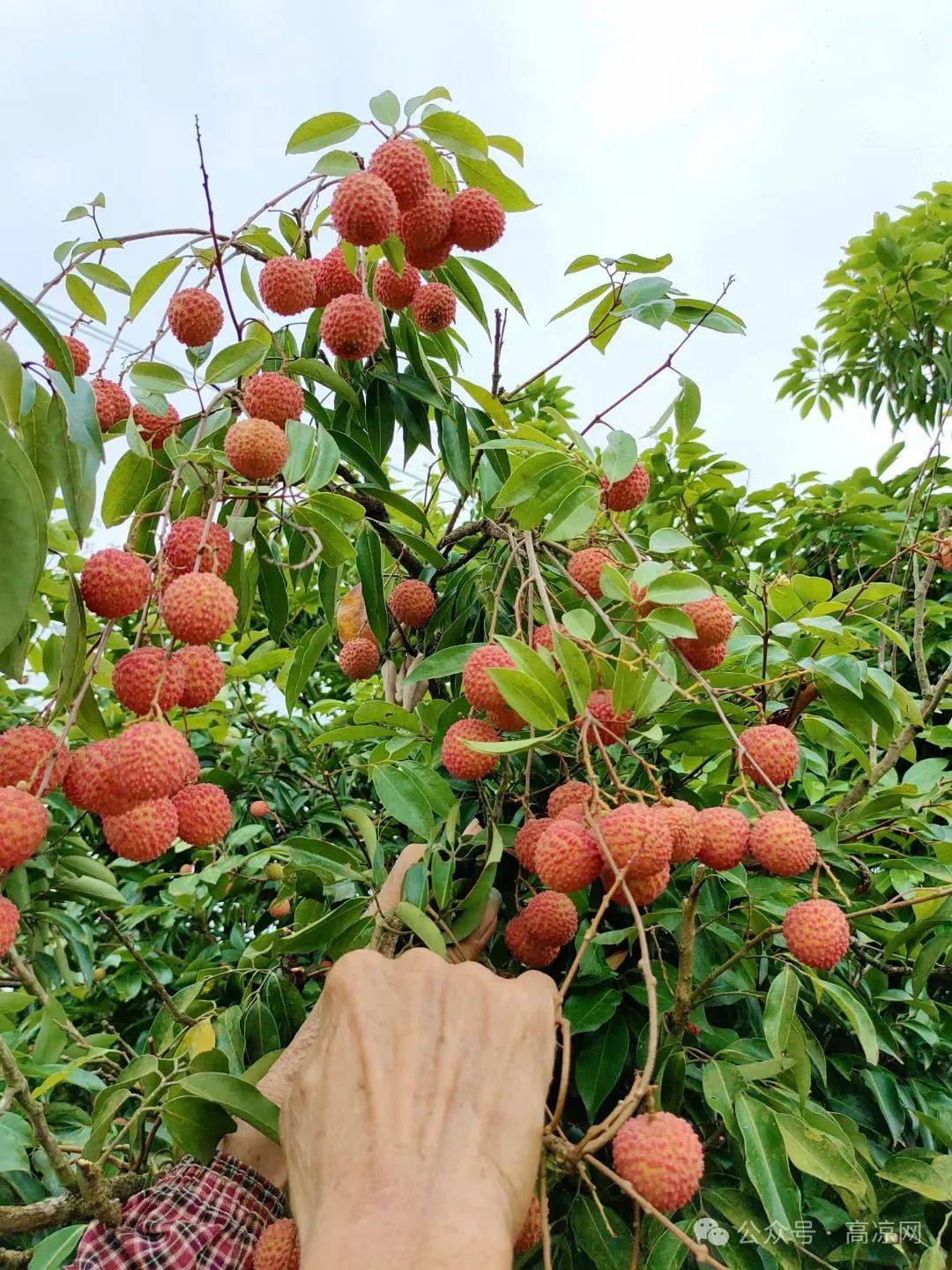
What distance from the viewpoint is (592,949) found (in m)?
1.09

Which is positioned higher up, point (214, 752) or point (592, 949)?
point (214, 752)

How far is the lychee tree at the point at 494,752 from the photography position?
79 centimetres

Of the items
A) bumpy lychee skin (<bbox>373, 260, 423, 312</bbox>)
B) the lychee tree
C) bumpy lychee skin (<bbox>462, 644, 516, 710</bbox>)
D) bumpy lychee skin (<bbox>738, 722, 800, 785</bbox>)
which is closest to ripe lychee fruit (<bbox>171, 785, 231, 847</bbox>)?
the lychee tree

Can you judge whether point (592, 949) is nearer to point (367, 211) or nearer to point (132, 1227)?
point (132, 1227)

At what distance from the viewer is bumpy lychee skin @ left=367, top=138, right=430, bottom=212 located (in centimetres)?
101

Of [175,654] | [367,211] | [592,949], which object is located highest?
[367,211]

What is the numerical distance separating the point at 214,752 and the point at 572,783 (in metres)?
1.78

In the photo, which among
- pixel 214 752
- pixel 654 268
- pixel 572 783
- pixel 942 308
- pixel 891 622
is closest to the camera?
pixel 572 783

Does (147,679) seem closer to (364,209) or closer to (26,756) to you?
(26,756)

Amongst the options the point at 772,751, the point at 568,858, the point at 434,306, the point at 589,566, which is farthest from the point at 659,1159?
the point at 434,306

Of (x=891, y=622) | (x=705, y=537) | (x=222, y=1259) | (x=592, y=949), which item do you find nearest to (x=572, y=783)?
(x=592, y=949)

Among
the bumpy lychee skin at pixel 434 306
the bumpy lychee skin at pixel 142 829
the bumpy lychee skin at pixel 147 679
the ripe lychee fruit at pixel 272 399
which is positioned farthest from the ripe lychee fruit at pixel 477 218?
the bumpy lychee skin at pixel 142 829

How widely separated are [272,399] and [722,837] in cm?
62

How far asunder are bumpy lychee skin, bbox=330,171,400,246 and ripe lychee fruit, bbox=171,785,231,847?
577mm
